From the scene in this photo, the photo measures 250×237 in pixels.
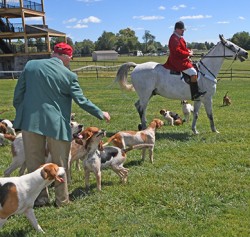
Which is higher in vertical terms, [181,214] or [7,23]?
[7,23]

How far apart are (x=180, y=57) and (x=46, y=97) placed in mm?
5907

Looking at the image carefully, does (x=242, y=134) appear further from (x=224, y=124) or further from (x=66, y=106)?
(x=66, y=106)

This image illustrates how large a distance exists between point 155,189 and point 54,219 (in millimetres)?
1834

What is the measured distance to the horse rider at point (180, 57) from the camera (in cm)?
1005

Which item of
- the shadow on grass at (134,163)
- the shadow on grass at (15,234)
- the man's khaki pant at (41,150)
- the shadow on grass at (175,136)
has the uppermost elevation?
the man's khaki pant at (41,150)

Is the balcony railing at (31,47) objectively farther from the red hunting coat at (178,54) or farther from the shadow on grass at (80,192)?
the shadow on grass at (80,192)

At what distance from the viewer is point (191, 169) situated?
293 inches

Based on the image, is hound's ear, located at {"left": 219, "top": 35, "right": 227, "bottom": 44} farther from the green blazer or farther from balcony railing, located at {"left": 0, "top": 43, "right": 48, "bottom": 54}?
balcony railing, located at {"left": 0, "top": 43, "right": 48, "bottom": 54}

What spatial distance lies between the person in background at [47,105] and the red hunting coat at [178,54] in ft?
17.3

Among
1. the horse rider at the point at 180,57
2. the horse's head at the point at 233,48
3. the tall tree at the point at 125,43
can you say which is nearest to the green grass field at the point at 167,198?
the horse rider at the point at 180,57

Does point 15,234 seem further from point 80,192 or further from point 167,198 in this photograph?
point 167,198

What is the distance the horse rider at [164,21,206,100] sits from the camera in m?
10.1

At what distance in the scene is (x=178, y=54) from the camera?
400 inches

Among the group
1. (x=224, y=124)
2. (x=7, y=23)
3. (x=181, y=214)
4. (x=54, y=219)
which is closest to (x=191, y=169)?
(x=181, y=214)
